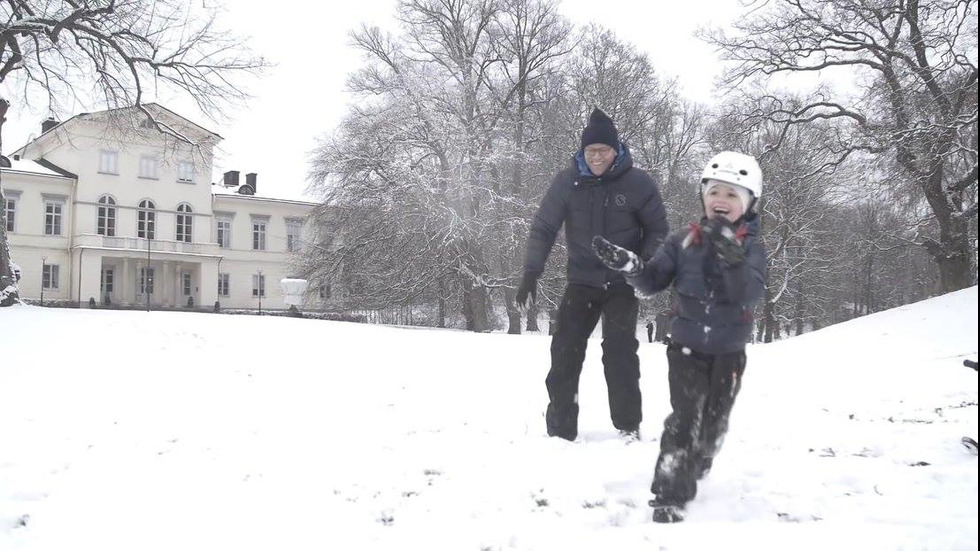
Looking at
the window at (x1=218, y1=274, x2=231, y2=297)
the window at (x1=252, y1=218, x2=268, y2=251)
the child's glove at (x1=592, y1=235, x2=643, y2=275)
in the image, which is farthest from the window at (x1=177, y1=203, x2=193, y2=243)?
the child's glove at (x1=592, y1=235, x2=643, y2=275)

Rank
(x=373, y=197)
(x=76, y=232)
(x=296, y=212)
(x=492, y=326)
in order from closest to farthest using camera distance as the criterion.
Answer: (x=373, y=197) → (x=492, y=326) → (x=76, y=232) → (x=296, y=212)

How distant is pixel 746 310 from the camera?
3416mm

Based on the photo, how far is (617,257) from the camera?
11.4 feet

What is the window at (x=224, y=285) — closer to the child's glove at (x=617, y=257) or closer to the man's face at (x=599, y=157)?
the man's face at (x=599, y=157)

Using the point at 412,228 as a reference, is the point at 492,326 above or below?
below

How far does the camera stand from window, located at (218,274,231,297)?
168 ft

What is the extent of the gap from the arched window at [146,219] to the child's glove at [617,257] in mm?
48335

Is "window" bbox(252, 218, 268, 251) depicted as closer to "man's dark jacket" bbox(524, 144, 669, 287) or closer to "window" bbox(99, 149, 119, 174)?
"window" bbox(99, 149, 119, 174)

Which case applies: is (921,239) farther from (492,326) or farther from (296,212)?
(296,212)

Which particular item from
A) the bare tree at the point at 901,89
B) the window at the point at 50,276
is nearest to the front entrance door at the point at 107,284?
the window at the point at 50,276

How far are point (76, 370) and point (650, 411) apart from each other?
6.10m

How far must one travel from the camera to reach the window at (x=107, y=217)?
147 ft

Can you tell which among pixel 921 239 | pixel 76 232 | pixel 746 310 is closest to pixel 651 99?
pixel 921 239

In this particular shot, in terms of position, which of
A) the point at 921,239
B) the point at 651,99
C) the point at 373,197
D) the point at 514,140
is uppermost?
the point at 651,99
